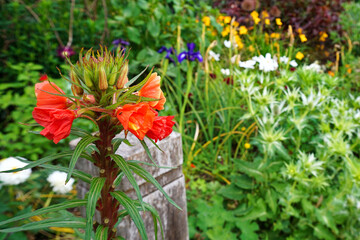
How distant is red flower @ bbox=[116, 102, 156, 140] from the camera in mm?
657

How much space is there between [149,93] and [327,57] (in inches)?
161

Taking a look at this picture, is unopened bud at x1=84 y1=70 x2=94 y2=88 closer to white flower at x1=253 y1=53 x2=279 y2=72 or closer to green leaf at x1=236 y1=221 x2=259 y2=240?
green leaf at x1=236 y1=221 x2=259 y2=240

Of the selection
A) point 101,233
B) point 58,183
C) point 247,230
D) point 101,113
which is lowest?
point 101,233

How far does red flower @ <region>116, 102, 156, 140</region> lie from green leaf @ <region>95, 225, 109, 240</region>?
321 millimetres

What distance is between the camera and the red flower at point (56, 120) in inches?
25.7

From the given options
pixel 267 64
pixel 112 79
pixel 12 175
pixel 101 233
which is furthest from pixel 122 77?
pixel 267 64

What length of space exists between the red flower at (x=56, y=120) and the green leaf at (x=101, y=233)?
299 millimetres

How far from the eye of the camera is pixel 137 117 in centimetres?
67

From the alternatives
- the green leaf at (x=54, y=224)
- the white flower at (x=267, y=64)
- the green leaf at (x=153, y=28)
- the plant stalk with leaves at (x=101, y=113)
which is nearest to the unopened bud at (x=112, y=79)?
the plant stalk with leaves at (x=101, y=113)

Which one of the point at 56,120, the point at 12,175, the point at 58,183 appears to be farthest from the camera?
the point at 58,183

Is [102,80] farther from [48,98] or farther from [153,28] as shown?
[153,28]

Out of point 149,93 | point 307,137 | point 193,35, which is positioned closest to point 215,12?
point 193,35

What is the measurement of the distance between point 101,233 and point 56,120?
0.35 metres

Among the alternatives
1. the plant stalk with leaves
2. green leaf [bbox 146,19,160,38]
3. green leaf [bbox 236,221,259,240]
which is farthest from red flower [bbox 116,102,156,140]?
green leaf [bbox 146,19,160,38]
